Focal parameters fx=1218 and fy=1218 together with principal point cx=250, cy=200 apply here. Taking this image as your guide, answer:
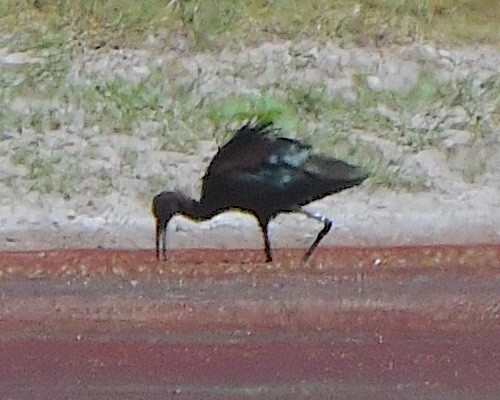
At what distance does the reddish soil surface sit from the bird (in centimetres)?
7

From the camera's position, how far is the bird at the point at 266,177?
93cm

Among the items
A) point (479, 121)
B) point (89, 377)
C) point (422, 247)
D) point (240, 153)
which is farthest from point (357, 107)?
point (89, 377)

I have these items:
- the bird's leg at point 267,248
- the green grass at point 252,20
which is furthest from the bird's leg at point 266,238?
the green grass at point 252,20

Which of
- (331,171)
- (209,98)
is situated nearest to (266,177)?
(331,171)

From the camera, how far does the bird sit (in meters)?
0.93

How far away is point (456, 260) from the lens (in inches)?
40.5

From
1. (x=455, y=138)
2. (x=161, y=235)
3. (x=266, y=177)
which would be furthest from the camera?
(x=455, y=138)

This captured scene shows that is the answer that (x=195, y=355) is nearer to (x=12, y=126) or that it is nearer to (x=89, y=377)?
(x=89, y=377)

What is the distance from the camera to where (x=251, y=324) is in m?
0.95

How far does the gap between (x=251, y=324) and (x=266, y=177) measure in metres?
0.12

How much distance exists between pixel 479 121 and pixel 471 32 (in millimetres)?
106

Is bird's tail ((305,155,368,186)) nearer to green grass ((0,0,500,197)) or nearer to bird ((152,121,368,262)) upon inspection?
bird ((152,121,368,262))

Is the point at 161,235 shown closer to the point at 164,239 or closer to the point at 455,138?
the point at 164,239

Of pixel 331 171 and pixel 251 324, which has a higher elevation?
pixel 331 171
